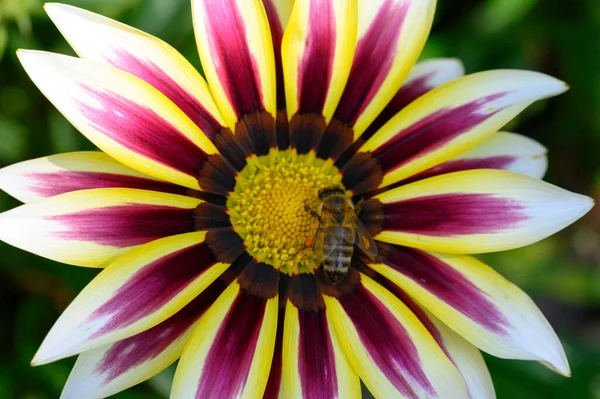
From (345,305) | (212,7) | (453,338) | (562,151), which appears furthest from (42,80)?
(562,151)

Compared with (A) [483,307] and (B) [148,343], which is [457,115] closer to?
(A) [483,307]

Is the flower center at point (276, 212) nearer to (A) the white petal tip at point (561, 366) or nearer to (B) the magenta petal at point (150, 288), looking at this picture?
(B) the magenta petal at point (150, 288)

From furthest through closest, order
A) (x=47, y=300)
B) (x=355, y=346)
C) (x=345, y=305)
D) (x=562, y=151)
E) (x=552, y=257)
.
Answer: (x=562, y=151) < (x=552, y=257) < (x=47, y=300) < (x=345, y=305) < (x=355, y=346)

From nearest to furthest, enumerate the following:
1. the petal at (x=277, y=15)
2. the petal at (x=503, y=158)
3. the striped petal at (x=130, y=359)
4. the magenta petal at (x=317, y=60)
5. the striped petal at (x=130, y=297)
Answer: the striped petal at (x=130, y=297), the striped petal at (x=130, y=359), the magenta petal at (x=317, y=60), the petal at (x=277, y=15), the petal at (x=503, y=158)

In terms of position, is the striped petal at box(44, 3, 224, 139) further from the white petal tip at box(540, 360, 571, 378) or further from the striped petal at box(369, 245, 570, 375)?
the white petal tip at box(540, 360, 571, 378)

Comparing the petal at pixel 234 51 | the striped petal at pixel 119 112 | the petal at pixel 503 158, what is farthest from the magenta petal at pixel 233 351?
the petal at pixel 503 158

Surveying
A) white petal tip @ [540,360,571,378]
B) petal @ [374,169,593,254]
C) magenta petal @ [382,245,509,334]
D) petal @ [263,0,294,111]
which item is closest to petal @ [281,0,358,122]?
petal @ [263,0,294,111]

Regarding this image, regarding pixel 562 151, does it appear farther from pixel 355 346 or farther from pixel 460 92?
pixel 355 346
